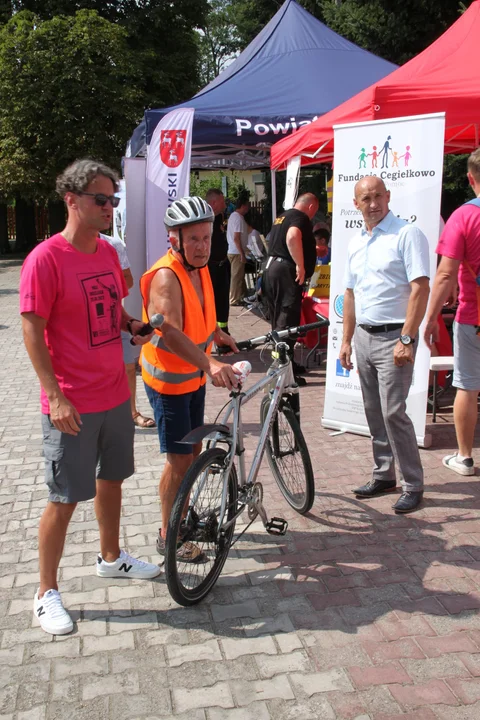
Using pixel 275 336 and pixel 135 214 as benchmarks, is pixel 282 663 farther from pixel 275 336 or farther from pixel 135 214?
pixel 135 214

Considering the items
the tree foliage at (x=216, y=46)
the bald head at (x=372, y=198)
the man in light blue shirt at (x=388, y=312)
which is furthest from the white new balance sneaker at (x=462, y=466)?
the tree foliage at (x=216, y=46)

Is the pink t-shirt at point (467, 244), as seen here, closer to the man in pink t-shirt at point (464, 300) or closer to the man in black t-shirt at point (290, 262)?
the man in pink t-shirt at point (464, 300)

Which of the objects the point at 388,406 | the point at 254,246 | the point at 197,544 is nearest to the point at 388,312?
the point at 388,406

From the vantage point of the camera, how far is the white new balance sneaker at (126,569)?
3.55 meters

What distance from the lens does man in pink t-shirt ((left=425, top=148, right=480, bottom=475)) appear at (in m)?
4.44

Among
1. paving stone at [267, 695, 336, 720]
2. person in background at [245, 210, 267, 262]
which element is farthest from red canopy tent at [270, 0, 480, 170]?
person in background at [245, 210, 267, 262]

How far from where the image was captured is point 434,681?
2.76m

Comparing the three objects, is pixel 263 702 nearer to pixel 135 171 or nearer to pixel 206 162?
pixel 135 171

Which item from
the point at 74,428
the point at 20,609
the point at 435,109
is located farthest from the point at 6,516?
the point at 435,109

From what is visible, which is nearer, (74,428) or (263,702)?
(263,702)

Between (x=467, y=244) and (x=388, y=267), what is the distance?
2.21 ft

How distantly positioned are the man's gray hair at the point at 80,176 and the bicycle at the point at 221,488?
112 centimetres

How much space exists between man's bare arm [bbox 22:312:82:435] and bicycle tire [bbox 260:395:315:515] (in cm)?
137

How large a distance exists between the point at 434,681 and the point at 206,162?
14098 millimetres
